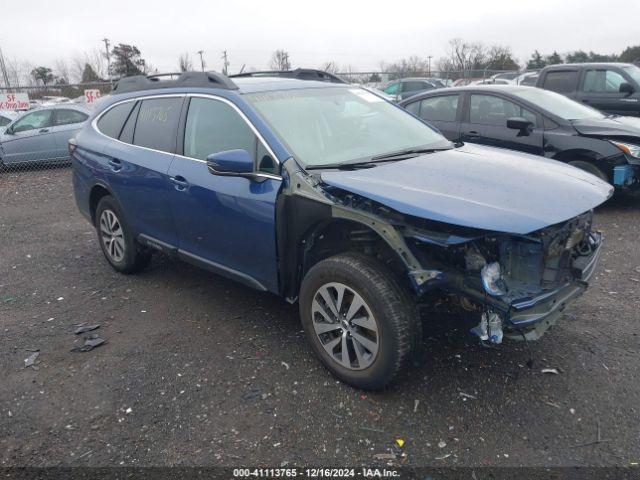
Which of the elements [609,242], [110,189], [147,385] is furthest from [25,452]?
[609,242]

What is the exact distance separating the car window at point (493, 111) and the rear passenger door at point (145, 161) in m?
4.53

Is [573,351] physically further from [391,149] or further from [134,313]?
[134,313]

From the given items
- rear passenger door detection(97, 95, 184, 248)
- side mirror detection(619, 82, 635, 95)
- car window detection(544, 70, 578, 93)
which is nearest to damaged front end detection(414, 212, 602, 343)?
rear passenger door detection(97, 95, 184, 248)

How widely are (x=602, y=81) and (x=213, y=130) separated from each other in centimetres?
859

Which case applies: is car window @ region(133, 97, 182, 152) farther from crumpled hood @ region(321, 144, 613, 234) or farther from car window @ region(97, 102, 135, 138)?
crumpled hood @ region(321, 144, 613, 234)

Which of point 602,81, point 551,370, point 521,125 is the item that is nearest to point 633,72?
point 602,81

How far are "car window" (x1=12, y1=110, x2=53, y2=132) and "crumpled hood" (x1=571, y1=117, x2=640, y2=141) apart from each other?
11244 mm

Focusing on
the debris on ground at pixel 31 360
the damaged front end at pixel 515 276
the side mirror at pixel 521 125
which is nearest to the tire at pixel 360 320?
the damaged front end at pixel 515 276

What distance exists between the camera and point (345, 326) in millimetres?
3100

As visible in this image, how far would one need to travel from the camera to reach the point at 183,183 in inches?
155

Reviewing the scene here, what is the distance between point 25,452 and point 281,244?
5.97 ft

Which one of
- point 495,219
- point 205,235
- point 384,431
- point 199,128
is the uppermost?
point 199,128

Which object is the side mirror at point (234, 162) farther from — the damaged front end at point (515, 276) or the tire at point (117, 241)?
the tire at point (117, 241)

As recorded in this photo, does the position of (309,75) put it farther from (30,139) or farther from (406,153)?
(30,139)
